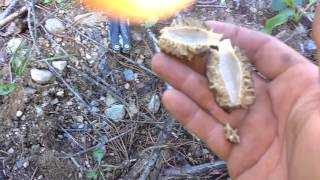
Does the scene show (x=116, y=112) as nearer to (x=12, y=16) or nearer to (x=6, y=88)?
(x=6, y=88)

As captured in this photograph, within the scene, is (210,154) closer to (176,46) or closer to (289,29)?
(176,46)

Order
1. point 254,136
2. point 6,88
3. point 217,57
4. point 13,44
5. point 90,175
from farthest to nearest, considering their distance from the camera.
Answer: point 13,44 < point 6,88 < point 90,175 < point 217,57 < point 254,136

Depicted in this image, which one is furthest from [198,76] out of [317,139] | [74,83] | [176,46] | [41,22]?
[41,22]

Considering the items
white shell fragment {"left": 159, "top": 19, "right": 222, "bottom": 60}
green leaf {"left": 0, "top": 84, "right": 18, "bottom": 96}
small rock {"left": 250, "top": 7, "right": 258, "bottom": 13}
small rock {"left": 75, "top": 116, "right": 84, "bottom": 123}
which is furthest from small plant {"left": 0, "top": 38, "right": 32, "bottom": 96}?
small rock {"left": 250, "top": 7, "right": 258, "bottom": 13}

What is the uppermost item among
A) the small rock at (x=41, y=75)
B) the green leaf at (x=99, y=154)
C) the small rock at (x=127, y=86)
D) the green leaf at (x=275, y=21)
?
the green leaf at (x=275, y=21)

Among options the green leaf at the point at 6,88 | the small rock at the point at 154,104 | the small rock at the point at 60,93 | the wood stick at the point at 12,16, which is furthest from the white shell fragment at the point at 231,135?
the wood stick at the point at 12,16

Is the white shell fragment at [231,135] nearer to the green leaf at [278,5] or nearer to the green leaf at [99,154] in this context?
the green leaf at [99,154]

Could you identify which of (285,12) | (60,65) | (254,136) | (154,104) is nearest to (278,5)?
(285,12)
